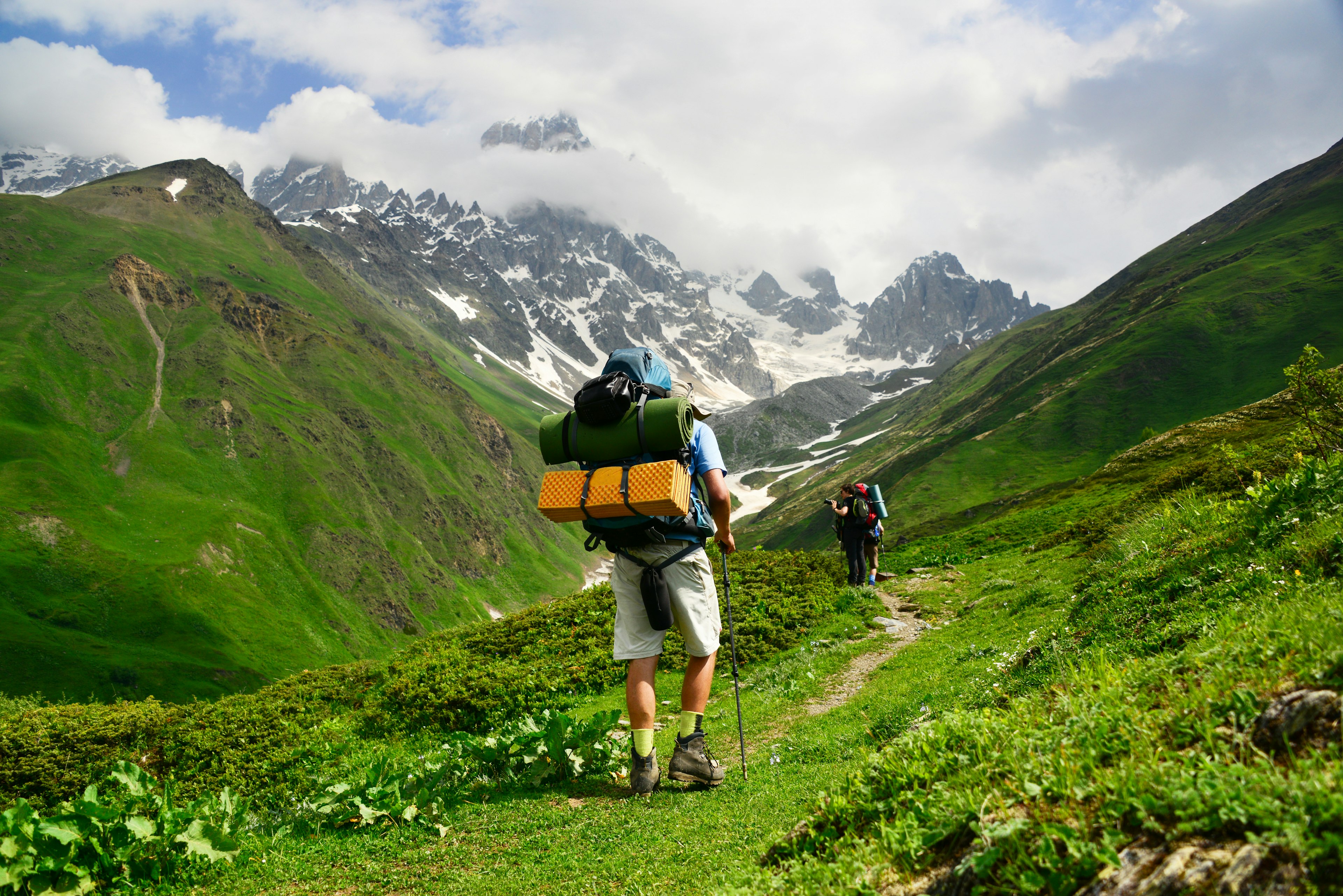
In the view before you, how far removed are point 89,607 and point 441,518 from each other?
75662 mm

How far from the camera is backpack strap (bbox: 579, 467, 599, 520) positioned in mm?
7559

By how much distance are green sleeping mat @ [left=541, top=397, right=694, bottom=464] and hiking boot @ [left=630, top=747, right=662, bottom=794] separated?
3579 mm

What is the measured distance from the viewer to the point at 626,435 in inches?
310

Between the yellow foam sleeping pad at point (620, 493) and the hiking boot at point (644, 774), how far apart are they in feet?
9.53

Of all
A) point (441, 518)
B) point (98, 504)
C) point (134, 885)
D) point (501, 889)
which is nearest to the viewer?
point (501, 889)

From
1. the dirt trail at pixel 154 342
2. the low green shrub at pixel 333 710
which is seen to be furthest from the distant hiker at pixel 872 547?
the dirt trail at pixel 154 342

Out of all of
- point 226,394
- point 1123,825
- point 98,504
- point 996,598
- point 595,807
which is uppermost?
point 226,394

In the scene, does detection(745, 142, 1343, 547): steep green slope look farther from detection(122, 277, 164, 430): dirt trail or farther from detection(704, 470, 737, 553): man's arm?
detection(122, 277, 164, 430): dirt trail

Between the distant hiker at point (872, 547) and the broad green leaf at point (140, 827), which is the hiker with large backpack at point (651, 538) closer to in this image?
the broad green leaf at point (140, 827)

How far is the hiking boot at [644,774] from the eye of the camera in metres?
7.82

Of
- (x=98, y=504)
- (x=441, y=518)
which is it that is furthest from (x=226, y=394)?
(x=441, y=518)

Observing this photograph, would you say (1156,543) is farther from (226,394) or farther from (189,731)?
(226,394)

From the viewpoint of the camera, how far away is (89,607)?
300ft

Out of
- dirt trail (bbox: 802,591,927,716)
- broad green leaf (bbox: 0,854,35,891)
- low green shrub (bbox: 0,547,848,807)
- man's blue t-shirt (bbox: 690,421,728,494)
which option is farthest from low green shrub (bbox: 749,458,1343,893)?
low green shrub (bbox: 0,547,848,807)
